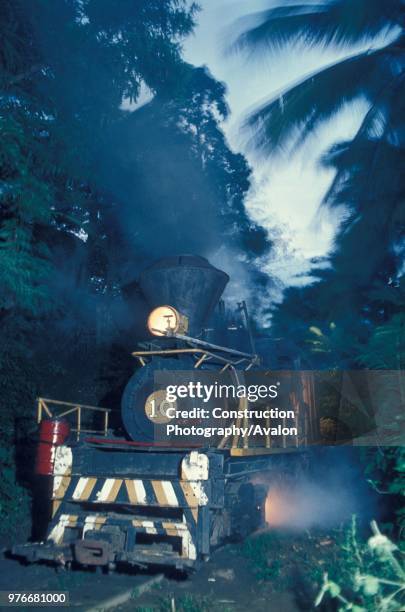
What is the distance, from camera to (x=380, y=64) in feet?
29.7

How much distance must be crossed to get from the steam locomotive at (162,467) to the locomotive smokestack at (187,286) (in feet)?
0.05

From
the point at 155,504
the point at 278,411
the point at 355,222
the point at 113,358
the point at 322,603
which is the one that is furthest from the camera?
the point at 113,358

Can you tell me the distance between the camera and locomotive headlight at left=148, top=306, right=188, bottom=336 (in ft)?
21.3

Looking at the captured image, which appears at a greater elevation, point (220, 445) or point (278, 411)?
point (278, 411)

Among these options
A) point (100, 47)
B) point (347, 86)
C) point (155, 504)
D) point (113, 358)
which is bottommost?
point (155, 504)

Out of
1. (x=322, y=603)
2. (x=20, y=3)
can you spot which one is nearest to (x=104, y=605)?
(x=322, y=603)

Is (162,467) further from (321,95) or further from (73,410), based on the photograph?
(321,95)

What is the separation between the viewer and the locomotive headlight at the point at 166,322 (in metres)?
6.50

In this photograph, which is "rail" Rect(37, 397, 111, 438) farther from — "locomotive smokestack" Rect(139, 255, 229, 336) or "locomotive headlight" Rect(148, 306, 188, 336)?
"locomotive smokestack" Rect(139, 255, 229, 336)

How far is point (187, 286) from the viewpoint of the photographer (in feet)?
23.6

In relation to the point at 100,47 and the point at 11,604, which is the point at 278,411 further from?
the point at 100,47

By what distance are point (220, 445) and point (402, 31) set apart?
26.5ft

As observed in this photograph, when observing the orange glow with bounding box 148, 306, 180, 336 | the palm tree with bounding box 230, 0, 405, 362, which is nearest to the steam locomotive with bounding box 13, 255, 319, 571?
the orange glow with bounding box 148, 306, 180, 336

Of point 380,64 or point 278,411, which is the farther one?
point 380,64
